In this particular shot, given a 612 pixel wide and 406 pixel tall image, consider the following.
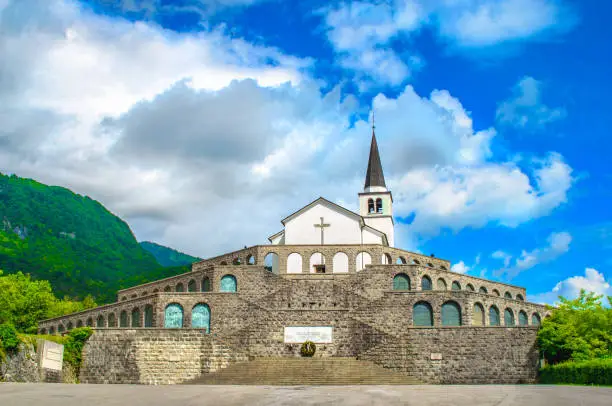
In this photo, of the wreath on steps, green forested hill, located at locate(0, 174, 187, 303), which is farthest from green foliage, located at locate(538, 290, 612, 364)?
green forested hill, located at locate(0, 174, 187, 303)

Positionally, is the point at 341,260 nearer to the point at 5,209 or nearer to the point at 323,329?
the point at 323,329

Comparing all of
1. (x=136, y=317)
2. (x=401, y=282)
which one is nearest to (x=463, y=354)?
(x=401, y=282)

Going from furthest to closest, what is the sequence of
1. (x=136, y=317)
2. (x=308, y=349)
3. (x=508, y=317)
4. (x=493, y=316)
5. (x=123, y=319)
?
1. (x=508, y=317)
2. (x=123, y=319)
3. (x=136, y=317)
4. (x=493, y=316)
5. (x=308, y=349)

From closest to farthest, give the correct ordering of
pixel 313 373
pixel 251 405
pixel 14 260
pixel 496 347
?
pixel 251 405
pixel 313 373
pixel 496 347
pixel 14 260

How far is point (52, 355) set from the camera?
119 feet

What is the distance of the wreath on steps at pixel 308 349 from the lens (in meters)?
38.3

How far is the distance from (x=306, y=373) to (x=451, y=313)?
1408 cm

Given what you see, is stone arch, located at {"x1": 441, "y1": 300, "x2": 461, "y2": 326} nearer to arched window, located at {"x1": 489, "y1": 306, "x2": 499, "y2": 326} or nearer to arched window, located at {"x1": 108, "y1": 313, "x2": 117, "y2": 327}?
arched window, located at {"x1": 489, "y1": 306, "x2": 499, "y2": 326}

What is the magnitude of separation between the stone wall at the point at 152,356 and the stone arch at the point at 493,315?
20.5m

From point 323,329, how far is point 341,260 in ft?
53.2

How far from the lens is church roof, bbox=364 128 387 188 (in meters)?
76.4

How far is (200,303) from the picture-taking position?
44.0 m

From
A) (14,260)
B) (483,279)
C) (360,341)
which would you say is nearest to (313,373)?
(360,341)

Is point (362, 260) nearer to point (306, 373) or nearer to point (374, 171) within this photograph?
point (306, 373)
